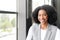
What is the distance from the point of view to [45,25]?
73.1 inches

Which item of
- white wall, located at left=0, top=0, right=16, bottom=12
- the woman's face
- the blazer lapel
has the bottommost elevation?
the blazer lapel

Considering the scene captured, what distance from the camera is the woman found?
5.92 ft

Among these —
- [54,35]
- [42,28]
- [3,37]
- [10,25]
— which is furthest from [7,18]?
[54,35]

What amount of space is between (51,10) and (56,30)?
29cm

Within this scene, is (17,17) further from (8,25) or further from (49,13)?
(49,13)

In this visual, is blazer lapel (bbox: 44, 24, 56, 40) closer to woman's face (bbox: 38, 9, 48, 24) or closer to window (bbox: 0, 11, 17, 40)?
woman's face (bbox: 38, 9, 48, 24)

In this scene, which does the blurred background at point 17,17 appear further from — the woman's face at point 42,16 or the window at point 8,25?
the woman's face at point 42,16

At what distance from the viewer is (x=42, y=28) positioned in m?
1.86

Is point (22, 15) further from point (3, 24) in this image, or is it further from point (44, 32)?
point (44, 32)

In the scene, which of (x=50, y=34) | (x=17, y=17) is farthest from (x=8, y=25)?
(x=50, y=34)

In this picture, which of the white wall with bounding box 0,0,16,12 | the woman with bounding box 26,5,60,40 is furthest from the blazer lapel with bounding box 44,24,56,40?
the white wall with bounding box 0,0,16,12

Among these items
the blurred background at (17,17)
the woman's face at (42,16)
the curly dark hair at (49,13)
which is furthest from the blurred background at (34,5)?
the woman's face at (42,16)

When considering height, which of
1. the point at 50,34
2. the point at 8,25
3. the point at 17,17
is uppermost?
the point at 17,17

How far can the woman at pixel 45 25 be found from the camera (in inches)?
71.0
